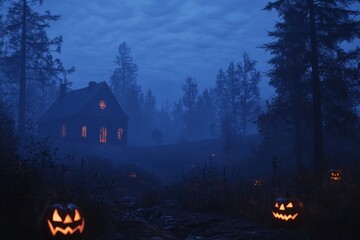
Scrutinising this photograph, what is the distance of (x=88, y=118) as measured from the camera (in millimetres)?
45156

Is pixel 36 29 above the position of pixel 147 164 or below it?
above

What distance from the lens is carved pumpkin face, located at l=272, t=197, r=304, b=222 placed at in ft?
26.1

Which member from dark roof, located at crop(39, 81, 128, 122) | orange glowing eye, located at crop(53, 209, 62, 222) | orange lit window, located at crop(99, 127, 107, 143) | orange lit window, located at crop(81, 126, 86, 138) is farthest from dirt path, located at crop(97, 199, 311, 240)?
orange lit window, located at crop(99, 127, 107, 143)

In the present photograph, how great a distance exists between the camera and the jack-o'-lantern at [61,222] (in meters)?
5.85

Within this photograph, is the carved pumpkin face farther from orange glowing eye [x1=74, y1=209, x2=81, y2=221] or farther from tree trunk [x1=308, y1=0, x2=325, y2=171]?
tree trunk [x1=308, y1=0, x2=325, y2=171]

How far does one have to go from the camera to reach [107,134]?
156 feet

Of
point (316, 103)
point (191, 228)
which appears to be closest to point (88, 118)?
point (316, 103)

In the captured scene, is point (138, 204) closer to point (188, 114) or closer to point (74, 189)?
point (74, 189)

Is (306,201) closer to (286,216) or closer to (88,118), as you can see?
(286,216)

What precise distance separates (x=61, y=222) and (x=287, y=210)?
4.58m

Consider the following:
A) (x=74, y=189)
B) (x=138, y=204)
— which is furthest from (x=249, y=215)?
(x=138, y=204)

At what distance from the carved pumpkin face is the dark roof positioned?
125 ft

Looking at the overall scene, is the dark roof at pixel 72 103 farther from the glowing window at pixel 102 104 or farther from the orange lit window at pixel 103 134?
the orange lit window at pixel 103 134

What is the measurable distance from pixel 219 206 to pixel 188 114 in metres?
72.3
